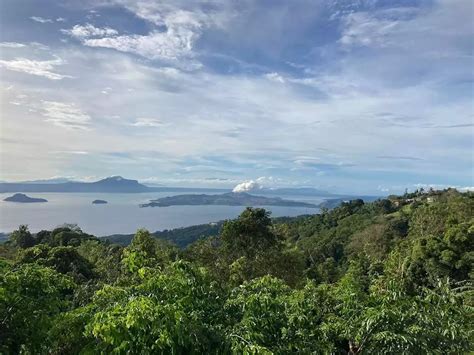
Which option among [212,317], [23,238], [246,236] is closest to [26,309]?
[212,317]

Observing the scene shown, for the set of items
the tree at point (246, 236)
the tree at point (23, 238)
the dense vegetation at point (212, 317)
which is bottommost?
the tree at point (23, 238)

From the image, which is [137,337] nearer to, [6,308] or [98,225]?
[6,308]

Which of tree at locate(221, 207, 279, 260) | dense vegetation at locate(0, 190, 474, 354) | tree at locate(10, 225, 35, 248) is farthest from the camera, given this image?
tree at locate(10, 225, 35, 248)

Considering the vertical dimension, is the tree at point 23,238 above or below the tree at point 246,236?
below

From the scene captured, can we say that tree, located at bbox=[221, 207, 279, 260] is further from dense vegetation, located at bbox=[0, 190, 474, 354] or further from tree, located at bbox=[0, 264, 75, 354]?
tree, located at bbox=[0, 264, 75, 354]

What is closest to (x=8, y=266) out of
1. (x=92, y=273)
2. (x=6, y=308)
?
(x=6, y=308)

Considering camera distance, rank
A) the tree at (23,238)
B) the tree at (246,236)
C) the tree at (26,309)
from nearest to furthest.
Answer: the tree at (26,309) < the tree at (246,236) < the tree at (23,238)

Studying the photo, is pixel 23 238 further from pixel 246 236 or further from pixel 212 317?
pixel 212 317

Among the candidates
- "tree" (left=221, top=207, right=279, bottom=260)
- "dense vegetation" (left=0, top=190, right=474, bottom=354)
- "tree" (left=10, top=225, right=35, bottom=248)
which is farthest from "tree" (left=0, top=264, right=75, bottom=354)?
"tree" (left=10, top=225, right=35, bottom=248)

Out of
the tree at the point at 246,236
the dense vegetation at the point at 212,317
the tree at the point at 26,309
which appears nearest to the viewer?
the dense vegetation at the point at 212,317

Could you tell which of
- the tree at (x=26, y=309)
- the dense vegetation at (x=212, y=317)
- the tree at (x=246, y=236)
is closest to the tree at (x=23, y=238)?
the tree at (x=246, y=236)

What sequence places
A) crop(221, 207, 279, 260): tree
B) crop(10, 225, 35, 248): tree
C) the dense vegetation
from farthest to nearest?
1. crop(10, 225, 35, 248): tree
2. crop(221, 207, 279, 260): tree
3. the dense vegetation

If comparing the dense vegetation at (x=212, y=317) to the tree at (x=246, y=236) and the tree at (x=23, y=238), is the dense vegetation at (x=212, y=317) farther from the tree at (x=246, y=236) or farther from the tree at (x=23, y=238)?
the tree at (x=23, y=238)

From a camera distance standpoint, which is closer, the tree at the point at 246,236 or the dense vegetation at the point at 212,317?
the dense vegetation at the point at 212,317
